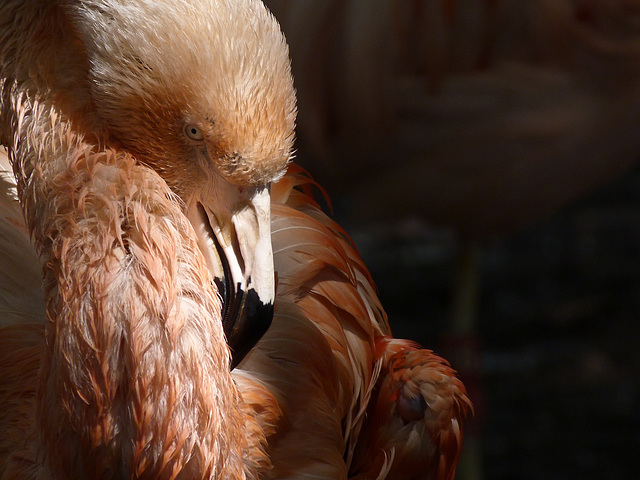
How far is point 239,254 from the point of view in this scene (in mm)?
1554

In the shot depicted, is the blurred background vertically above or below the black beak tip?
below

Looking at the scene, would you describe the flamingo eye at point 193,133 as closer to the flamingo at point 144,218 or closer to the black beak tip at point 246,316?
the flamingo at point 144,218

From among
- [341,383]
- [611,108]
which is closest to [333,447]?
[341,383]

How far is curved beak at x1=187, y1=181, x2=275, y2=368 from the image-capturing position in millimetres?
1522

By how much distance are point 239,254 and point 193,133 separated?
0.23 m

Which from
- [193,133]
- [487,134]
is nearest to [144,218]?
[193,133]

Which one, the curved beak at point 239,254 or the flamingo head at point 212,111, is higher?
the flamingo head at point 212,111

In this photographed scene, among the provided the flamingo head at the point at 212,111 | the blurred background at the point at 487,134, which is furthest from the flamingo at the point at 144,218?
the blurred background at the point at 487,134

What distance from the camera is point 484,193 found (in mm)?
3494

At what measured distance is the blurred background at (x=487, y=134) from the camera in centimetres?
330

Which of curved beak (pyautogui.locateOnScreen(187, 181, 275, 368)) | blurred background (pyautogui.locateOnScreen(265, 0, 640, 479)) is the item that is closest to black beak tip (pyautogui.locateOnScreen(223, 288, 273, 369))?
curved beak (pyautogui.locateOnScreen(187, 181, 275, 368))

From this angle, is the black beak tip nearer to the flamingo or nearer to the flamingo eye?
the flamingo

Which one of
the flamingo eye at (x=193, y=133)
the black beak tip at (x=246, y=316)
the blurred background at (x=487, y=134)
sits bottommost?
the blurred background at (x=487, y=134)

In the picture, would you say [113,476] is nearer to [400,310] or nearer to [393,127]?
[393,127]
